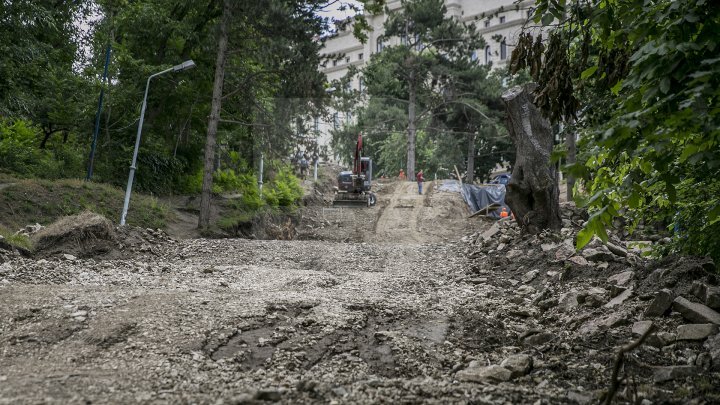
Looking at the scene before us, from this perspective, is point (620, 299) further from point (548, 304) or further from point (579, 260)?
point (579, 260)

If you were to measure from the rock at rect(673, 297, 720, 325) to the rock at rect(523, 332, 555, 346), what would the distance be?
1387 mm

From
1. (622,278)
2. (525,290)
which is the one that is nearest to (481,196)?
(525,290)

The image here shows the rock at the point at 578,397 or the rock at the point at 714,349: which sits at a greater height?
the rock at the point at 714,349

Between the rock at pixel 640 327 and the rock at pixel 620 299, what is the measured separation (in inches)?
42.0

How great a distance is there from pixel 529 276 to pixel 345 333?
5488mm

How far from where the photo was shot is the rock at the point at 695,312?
6.18 meters

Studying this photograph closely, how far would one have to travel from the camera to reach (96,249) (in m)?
13.0

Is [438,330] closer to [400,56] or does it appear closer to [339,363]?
[339,363]

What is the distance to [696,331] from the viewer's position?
6.02 metres

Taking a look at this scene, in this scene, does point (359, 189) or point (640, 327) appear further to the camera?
point (359, 189)

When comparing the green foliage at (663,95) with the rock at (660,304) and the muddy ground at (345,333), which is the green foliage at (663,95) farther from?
the rock at (660,304)

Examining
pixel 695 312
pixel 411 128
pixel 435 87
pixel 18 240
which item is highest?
pixel 435 87

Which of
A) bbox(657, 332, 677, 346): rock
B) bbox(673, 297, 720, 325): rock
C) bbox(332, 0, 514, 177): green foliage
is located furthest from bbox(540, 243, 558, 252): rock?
bbox(332, 0, 514, 177): green foliage

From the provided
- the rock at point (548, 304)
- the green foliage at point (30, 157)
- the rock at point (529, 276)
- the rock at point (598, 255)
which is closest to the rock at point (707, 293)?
the rock at point (548, 304)
